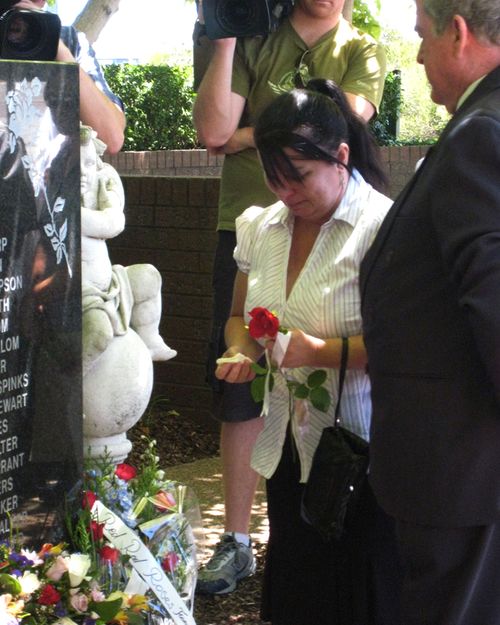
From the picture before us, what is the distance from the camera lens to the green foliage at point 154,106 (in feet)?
44.4

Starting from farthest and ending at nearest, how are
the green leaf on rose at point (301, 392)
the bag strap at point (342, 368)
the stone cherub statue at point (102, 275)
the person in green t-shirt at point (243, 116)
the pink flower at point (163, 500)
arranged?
the person in green t-shirt at point (243, 116) → the pink flower at point (163, 500) → the stone cherub statue at point (102, 275) → the green leaf on rose at point (301, 392) → the bag strap at point (342, 368)

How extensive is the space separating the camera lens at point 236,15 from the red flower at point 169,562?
181cm

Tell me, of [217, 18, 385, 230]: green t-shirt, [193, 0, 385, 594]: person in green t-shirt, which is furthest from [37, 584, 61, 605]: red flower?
[217, 18, 385, 230]: green t-shirt

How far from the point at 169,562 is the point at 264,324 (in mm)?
869

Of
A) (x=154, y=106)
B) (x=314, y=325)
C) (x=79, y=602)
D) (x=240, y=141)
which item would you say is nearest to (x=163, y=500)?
(x=79, y=602)

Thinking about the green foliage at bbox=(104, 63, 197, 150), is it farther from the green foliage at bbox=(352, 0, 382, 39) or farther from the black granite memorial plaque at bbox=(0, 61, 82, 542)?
the black granite memorial plaque at bbox=(0, 61, 82, 542)

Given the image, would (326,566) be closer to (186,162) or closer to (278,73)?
(278,73)

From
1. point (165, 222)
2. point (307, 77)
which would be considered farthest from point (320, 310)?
point (165, 222)

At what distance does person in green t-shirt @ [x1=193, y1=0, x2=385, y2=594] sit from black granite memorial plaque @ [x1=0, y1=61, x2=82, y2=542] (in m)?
1.01

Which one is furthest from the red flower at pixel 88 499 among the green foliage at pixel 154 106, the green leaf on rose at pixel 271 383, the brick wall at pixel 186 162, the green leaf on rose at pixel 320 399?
the green foliage at pixel 154 106

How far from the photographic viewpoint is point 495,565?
2.57 meters

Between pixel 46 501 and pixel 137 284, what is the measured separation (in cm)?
85

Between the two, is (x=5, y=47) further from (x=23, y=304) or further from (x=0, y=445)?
(x=0, y=445)

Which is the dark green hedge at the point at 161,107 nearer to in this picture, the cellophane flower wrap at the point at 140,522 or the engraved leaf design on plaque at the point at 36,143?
the cellophane flower wrap at the point at 140,522
